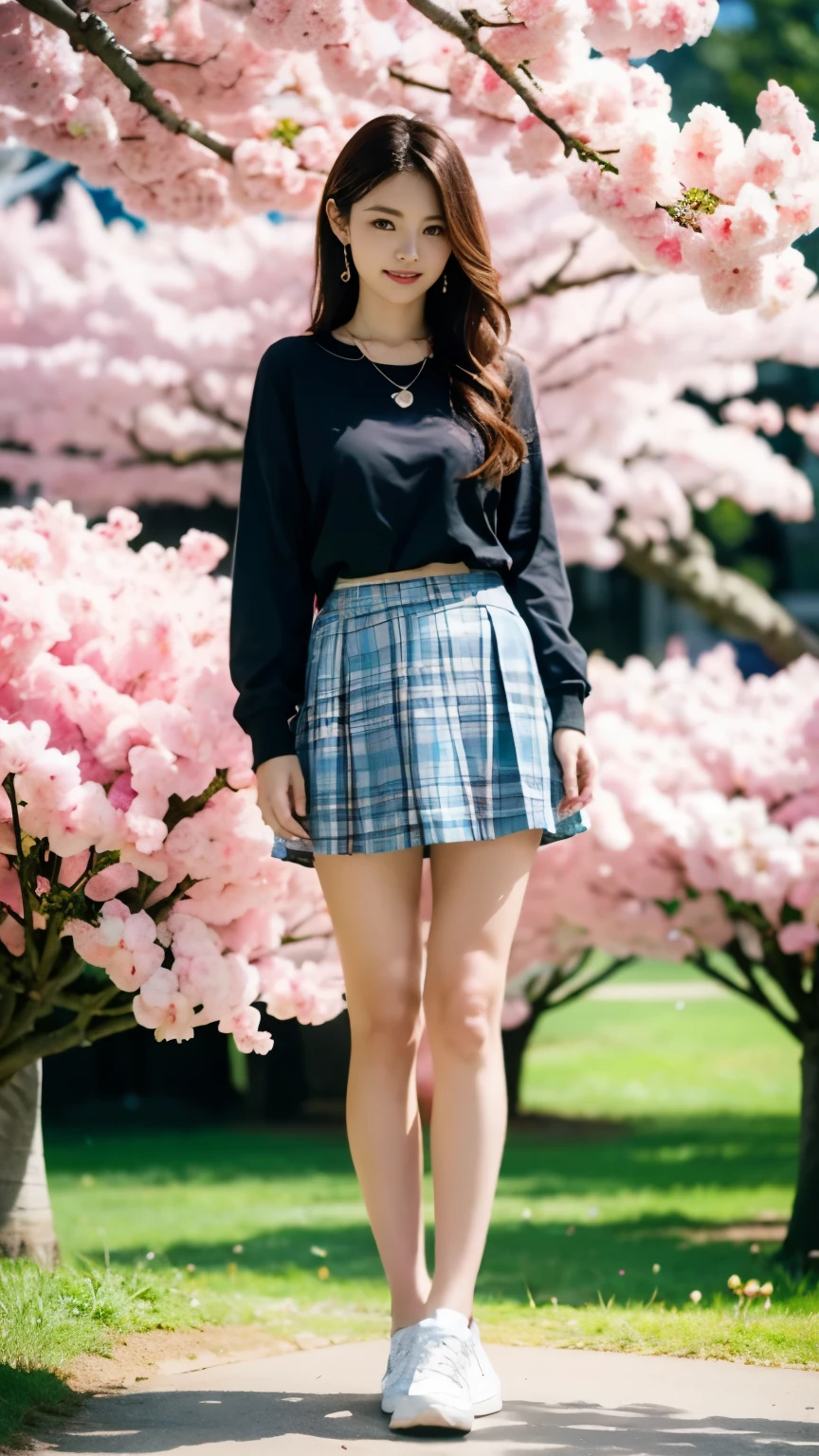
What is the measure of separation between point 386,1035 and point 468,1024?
0.44 ft

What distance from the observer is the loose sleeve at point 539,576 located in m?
2.62

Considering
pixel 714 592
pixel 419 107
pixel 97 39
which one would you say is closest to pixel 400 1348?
pixel 97 39

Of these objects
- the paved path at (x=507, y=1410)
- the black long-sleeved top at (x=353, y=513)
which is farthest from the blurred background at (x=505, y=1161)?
the black long-sleeved top at (x=353, y=513)

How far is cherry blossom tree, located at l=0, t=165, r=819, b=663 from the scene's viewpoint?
23.0ft

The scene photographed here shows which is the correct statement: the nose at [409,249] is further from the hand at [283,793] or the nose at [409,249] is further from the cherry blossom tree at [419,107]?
the hand at [283,793]

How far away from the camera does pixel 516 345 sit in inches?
270

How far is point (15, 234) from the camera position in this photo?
865cm

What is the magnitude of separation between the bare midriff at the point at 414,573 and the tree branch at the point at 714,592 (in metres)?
5.24

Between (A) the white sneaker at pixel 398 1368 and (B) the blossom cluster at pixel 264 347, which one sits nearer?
(A) the white sneaker at pixel 398 1368

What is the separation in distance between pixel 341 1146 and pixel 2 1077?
418 centimetres

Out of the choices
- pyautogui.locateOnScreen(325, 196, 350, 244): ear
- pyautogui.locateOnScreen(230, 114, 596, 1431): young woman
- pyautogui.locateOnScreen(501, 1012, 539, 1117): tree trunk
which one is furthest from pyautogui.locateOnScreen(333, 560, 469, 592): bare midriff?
pyautogui.locateOnScreen(501, 1012, 539, 1117): tree trunk

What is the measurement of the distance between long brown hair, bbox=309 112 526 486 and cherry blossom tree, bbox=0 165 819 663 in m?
3.90

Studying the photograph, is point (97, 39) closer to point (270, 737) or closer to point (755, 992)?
point (270, 737)

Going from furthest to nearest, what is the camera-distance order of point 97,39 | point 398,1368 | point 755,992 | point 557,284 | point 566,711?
1. point 557,284
2. point 755,992
3. point 97,39
4. point 566,711
5. point 398,1368
